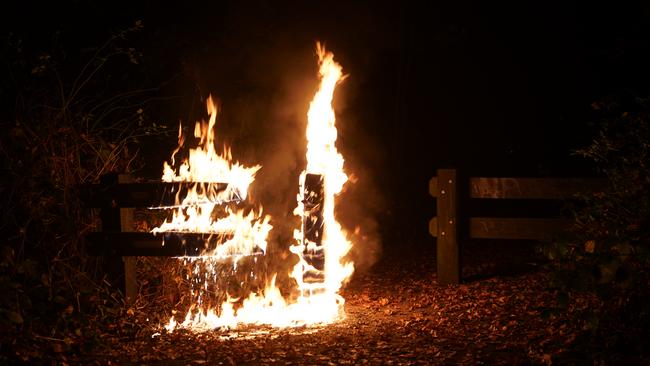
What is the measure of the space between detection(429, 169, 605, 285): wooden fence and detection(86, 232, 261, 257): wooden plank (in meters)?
3.19

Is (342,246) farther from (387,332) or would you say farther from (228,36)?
(228,36)

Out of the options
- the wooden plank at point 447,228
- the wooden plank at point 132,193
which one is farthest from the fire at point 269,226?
the wooden plank at point 447,228

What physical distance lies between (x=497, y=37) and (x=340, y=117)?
15.9ft

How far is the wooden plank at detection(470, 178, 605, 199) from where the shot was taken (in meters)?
7.93

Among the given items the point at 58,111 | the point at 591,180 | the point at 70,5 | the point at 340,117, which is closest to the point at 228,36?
the point at 70,5

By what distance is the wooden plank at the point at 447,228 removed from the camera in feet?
27.9

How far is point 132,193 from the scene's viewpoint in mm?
6852

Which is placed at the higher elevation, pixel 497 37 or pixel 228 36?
pixel 497 37

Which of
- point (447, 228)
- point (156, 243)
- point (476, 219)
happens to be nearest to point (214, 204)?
point (156, 243)

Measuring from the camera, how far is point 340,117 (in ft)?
59.1

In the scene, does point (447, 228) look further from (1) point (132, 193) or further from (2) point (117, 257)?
(2) point (117, 257)

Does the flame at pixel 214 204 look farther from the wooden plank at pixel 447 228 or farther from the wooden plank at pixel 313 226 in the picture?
the wooden plank at pixel 447 228

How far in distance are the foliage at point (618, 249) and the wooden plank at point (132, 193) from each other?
3.69m

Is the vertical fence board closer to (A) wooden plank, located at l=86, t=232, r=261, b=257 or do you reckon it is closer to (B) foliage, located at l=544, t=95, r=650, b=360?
(A) wooden plank, located at l=86, t=232, r=261, b=257
